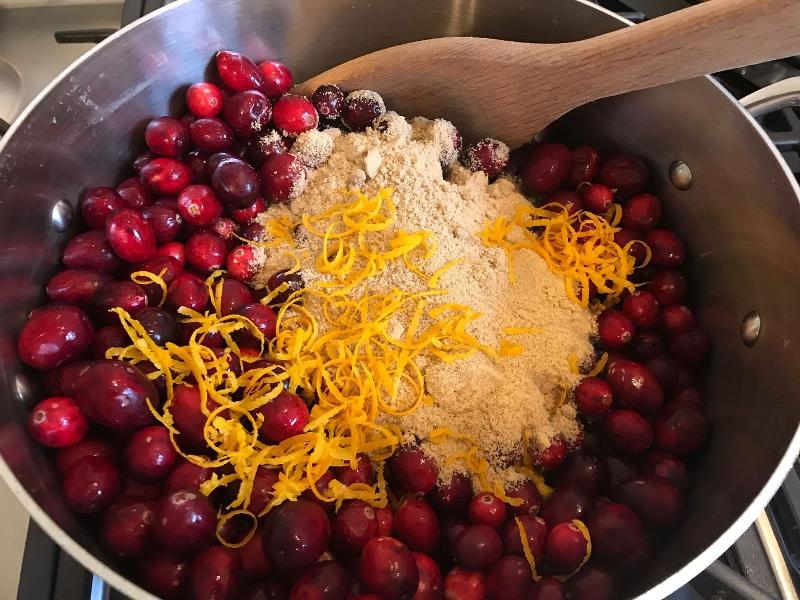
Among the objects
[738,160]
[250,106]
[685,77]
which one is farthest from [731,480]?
[250,106]

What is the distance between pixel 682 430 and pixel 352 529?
0.66 meters

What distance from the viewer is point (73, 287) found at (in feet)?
4.30

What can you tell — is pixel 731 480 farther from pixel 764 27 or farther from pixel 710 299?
pixel 764 27

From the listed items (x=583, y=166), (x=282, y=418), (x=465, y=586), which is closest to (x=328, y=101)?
(x=583, y=166)

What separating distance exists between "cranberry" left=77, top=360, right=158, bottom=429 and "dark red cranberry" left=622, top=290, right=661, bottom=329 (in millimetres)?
1011

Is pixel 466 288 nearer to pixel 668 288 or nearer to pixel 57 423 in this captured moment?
pixel 668 288

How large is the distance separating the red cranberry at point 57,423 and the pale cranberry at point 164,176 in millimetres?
534

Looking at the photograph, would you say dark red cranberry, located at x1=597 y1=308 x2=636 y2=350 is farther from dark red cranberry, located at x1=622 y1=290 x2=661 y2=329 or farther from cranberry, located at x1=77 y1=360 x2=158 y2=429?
cranberry, located at x1=77 y1=360 x2=158 y2=429

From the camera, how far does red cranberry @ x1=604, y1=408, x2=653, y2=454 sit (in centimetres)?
128

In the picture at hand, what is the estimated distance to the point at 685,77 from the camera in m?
1.30

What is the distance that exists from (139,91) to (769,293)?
4.67ft

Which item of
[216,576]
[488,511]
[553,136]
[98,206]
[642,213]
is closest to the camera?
[216,576]

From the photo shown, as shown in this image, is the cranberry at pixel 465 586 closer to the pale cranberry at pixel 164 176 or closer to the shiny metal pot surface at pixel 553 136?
the shiny metal pot surface at pixel 553 136

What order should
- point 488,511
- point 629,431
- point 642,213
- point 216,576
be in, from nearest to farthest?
1. point 216,576
2. point 488,511
3. point 629,431
4. point 642,213
